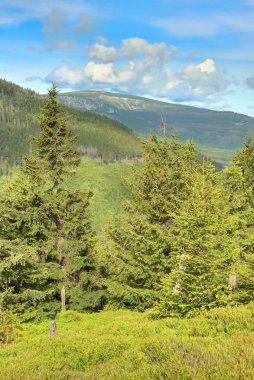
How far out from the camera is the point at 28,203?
24656mm

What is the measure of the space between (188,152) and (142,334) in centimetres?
2205

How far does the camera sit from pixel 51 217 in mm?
25469

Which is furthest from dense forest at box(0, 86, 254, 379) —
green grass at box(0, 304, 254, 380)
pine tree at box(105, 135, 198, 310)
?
green grass at box(0, 304, 254, 380)

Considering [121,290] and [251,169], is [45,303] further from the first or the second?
[251,169]

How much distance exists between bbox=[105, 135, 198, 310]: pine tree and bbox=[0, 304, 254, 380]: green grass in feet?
30.4

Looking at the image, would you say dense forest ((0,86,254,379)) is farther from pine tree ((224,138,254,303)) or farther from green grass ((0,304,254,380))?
green grass ((0,304,254,380))

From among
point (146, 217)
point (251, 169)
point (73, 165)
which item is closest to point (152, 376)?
point (146, 217)

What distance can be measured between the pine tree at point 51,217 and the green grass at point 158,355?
11876 mm

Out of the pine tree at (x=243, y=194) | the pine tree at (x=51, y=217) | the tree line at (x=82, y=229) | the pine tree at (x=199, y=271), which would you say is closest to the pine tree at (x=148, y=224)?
the tree line at (x=82, y=229)

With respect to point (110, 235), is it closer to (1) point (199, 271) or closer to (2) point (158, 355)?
(1) point (199, 271)

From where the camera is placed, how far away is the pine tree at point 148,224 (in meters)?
22.7

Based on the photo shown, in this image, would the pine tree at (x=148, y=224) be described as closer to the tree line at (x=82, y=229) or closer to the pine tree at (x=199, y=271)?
the tree line at (x=82, y=229)

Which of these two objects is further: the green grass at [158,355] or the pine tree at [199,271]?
the pine tree at [199,271]

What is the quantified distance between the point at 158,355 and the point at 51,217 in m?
18.8
